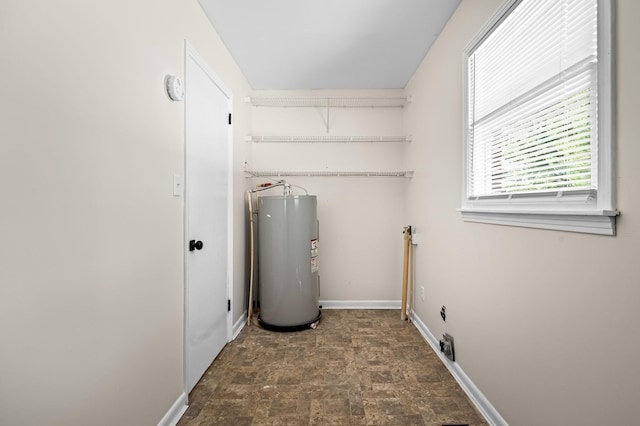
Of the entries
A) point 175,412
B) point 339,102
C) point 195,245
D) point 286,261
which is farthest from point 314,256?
point 339,102

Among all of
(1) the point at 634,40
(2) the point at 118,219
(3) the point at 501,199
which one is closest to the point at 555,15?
(1) the point at 634,40

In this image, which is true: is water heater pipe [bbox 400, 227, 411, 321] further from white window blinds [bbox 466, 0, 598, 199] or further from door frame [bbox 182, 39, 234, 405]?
door frame [bbox 182, 39, 234, 405]

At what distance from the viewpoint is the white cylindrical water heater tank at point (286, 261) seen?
2.60 m

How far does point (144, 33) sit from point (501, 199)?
1.94 m

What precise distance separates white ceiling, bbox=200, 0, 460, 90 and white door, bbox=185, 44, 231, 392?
46cm

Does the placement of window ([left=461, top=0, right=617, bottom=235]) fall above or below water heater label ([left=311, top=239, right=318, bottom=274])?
above

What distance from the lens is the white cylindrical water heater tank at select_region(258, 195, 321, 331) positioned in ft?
8.54

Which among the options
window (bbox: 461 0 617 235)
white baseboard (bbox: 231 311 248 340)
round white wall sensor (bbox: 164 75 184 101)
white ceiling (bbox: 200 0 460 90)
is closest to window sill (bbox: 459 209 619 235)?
window (bbox: 461 0 617 235)

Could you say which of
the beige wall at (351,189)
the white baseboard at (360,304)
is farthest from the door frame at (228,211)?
the white baseboard at (360,304)

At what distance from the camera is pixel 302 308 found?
263 centimetres

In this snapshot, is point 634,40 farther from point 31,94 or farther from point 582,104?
point 31,94

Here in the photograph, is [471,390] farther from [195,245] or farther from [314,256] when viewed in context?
[195,245]

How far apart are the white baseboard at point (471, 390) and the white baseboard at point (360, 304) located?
78 cm

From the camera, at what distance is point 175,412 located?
1514 millimetres
